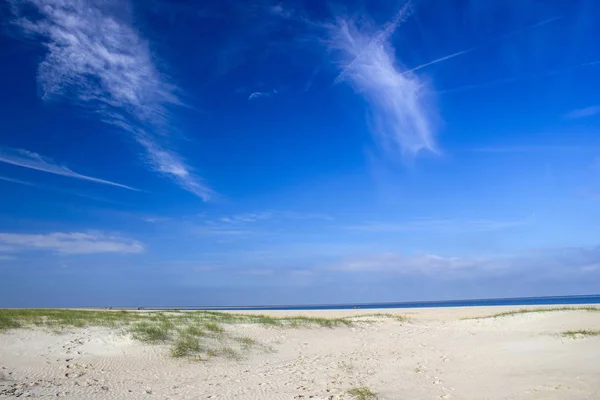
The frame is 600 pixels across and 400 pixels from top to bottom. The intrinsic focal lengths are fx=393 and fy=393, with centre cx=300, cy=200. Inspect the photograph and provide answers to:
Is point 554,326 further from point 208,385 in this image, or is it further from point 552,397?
point 208,385

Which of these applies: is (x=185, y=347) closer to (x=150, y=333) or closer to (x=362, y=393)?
(x=150, y=333)

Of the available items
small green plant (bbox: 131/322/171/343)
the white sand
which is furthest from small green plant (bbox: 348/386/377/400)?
small green plant (bbox: 131/322/171/343)

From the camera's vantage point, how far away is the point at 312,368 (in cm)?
1463

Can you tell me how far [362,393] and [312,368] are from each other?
4.57 metres

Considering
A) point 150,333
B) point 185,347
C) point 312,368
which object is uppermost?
point 150,333

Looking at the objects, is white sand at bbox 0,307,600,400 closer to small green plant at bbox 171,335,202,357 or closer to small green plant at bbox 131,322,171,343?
small green plant at bbox 171,335,202,357

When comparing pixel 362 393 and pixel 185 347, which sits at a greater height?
pixel 185 347

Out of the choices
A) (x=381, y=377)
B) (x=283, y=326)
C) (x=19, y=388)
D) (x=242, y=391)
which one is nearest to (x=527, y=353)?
(x=381, y=377)

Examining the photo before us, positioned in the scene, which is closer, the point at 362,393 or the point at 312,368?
the point at 362,393

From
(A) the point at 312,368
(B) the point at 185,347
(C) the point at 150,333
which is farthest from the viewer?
(C) the point at 150,333

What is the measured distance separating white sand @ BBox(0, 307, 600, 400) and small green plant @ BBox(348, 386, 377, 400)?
0.71ft

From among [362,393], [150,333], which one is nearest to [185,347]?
[150,333]

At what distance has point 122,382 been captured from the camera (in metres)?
12.2

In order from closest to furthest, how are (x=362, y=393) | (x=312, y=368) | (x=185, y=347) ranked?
1. (x=362, y=393)
2. (x=312, y=368)
3. (x=185, y=347)
